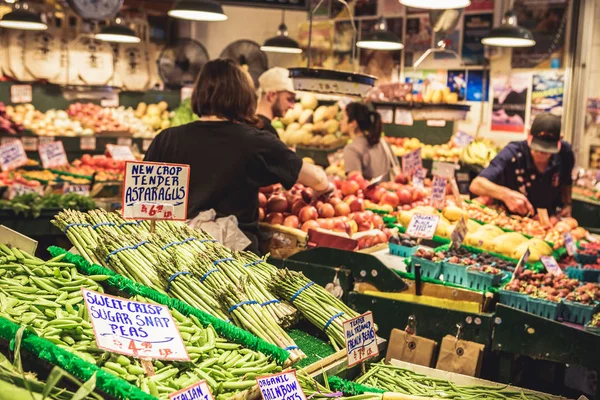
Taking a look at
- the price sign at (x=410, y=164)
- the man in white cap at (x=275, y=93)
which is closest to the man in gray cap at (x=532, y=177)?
the price sign at (x=410, y=164)

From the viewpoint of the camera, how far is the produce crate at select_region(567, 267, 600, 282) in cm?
440

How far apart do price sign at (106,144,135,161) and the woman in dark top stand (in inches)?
211

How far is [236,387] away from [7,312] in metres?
0.80

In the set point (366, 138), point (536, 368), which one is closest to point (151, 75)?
point (366, 138)

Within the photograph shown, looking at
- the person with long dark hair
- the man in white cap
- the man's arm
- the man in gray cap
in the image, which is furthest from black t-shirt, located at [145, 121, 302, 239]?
the person with long dark hair

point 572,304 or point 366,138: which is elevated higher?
A: point 366,138

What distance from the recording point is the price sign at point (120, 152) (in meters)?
9.19

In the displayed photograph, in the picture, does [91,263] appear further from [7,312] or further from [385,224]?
[385,224]

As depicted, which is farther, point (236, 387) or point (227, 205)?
point (227, 205)

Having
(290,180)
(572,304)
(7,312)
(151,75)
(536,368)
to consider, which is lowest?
(536,368)

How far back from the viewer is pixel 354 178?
579 cm

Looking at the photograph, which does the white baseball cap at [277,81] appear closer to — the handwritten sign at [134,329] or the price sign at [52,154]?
the handwritten sign at [134,329]

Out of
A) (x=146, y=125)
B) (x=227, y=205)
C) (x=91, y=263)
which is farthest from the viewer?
(x=146, y=125)

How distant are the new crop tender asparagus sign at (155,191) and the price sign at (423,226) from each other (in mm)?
1976
